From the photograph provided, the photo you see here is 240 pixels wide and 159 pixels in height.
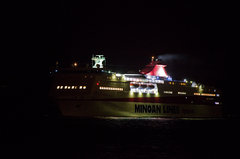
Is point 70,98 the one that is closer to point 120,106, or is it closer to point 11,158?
point 120,106

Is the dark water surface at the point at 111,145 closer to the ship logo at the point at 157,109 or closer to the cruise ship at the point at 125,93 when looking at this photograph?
the cruise ship at the point at 125,93

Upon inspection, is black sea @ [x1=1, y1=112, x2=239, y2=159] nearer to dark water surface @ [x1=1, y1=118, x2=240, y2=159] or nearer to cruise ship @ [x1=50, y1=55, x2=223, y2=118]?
dark water surface @ [x1=1, y1=118, x2=240, y2=159]

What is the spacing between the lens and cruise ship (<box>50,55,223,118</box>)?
1441 inches

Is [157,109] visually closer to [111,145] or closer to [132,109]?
[132,109]

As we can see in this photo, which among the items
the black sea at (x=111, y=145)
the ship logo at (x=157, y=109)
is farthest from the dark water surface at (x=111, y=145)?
the ship logo at (x=157, y=109)

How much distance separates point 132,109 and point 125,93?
2.27 metres

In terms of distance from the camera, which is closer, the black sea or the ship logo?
the black sea

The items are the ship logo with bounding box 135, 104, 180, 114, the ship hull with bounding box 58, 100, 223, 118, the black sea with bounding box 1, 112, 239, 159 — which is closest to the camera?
the black sea with bounding box 1, 112, 239, 159

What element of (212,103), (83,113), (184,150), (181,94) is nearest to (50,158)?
(184,150)

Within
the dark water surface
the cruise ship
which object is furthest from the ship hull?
the dark water surface

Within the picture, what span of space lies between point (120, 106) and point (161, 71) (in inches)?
470

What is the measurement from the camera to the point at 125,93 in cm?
3978

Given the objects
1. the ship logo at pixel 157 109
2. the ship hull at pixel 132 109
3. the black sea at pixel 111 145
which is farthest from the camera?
the ship logo at pixel 157 109

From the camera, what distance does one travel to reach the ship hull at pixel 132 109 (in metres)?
36.2
